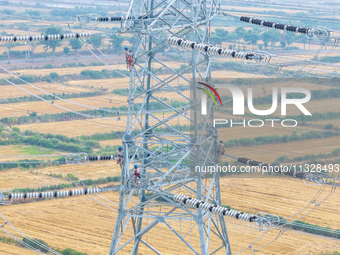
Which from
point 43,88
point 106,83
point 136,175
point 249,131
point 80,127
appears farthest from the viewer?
point 106,83

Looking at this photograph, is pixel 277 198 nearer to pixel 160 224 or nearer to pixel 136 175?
pixel 160 224

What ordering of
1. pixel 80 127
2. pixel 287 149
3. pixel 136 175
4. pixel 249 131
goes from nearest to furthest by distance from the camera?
pixel 136 175
pixel 287 149
pixel 80 127
pixel 249 131

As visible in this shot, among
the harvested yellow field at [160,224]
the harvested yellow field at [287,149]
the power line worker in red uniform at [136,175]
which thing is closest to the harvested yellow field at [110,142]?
the harvested yellow field at [287,149]

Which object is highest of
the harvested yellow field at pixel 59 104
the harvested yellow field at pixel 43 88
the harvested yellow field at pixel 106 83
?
the harvested yellow field at pixel 106 83

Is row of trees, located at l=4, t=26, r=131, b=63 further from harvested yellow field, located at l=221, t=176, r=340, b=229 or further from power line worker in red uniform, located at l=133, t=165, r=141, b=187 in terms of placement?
power line worker in red uniform, located at l=133, t=165, r=141, b=187

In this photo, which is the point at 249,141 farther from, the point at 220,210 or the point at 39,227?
the point at 220,210

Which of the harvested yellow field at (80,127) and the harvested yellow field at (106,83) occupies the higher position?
the harvested yellow field at (106,83)

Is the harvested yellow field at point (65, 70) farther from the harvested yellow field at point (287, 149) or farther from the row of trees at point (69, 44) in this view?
the harvested yellow field at point (287, 149)

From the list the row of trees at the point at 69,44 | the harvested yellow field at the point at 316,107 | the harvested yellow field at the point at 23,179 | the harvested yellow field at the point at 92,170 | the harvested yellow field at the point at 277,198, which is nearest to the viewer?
the harvested yellow field at the point at 277,198

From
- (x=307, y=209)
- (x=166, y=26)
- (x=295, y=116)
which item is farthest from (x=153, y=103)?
(x=166, y=26)

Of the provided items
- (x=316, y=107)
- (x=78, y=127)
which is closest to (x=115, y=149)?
(x=78, y=127)

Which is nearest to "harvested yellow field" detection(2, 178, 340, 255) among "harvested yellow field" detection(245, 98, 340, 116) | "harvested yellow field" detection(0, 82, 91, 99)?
"harvested yellow field" detection(245, 98, 340, 116)
